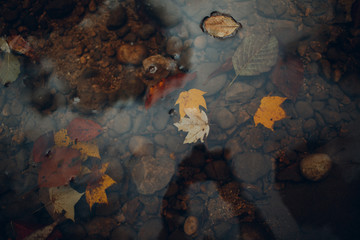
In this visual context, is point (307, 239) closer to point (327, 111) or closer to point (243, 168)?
point (243, 168)

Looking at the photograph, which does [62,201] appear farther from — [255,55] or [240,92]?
[255,55]

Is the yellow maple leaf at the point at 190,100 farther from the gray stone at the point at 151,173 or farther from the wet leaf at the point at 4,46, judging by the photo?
the wet leaf at the point at 4,46

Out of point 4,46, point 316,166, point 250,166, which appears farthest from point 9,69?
point 316,166

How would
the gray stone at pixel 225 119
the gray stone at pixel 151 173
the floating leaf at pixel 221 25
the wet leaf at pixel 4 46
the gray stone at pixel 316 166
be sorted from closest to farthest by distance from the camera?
1. the gray stone at pixel 316 166
2. the gray stone at pixel 151 173
3. the gray stone at pixel 225 119
4. the floating leaf at pixel 221 25
5. the wet leaf at pixel 4 46

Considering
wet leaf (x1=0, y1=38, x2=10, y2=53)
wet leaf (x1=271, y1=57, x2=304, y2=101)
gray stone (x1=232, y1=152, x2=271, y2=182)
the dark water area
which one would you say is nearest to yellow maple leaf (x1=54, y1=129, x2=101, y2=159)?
the dark water area

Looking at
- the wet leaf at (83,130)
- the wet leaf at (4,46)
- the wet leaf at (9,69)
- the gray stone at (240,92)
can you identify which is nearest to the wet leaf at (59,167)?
the wet leaf at (83,130)

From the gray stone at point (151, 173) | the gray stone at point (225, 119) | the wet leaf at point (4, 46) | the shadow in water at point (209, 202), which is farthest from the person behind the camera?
the wet leaf at point (4, 46)
